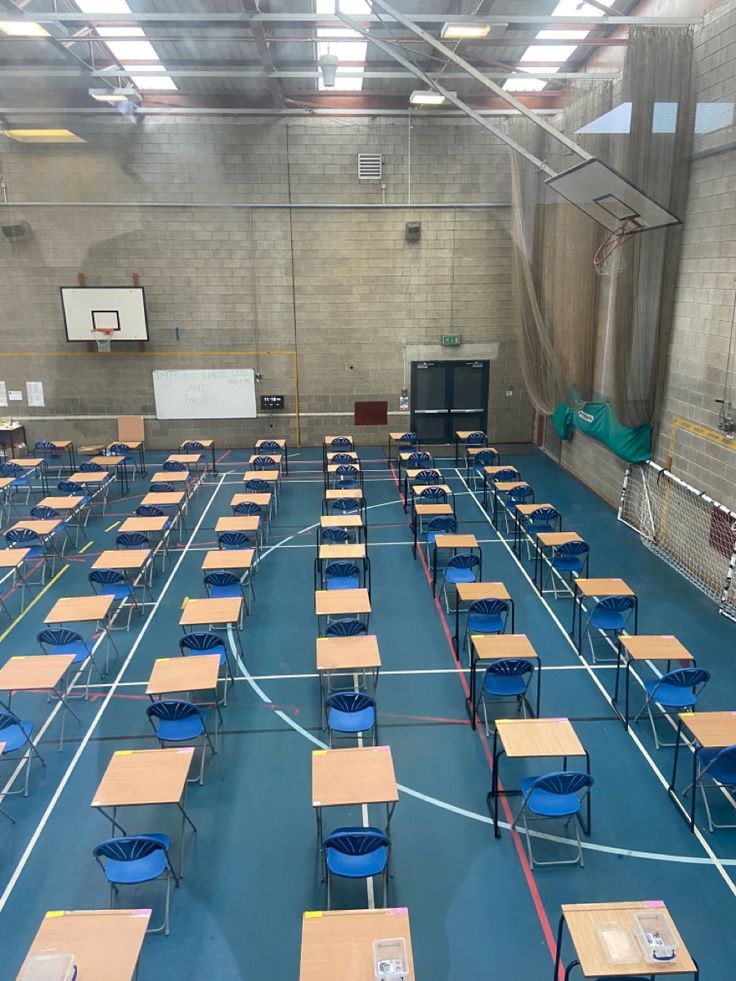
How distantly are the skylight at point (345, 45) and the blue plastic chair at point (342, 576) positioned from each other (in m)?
9.40

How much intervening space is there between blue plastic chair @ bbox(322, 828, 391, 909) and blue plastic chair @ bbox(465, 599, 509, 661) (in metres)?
3.52

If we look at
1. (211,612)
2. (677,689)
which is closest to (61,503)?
(211,612)

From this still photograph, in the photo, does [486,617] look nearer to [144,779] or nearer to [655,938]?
[144,779]

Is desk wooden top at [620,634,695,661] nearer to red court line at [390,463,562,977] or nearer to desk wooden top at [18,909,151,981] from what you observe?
red court line at [390,463,562,977]

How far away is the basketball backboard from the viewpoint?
9.79 m

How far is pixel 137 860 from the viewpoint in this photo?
16.5ft

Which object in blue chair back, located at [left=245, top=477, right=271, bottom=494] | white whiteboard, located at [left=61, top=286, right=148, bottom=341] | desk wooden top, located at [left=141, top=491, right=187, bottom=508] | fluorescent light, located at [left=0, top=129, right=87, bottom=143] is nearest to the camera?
desk wooden top, located at [left=141, top=491, right=187, bottom=508]

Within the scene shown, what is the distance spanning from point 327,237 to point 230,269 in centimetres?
264

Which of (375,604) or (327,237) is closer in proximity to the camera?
(375,604)

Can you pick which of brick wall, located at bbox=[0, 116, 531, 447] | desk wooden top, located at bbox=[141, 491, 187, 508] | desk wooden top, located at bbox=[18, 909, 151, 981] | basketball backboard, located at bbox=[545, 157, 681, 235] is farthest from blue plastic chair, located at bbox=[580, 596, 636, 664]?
brick wall, located at bbox=[0, 116, 531, 447]

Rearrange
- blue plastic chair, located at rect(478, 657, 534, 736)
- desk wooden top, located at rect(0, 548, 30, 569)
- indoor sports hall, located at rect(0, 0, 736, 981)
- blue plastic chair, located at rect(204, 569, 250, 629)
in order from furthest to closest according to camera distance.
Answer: desk wooden top, located at rect(0, 548, 30, 569) < blue plastic chair, located at rect(204, 569, 250, 629) < blue plastic chair, located at rect(478, 657, 534, 736) < indoor sports hall, located at rect(0, 0, 736, 981)

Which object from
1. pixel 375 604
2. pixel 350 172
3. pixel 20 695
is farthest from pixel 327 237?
pixel 20 695

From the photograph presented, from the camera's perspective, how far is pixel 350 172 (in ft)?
57.1

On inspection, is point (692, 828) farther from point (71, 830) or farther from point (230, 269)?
point (230, 269)
